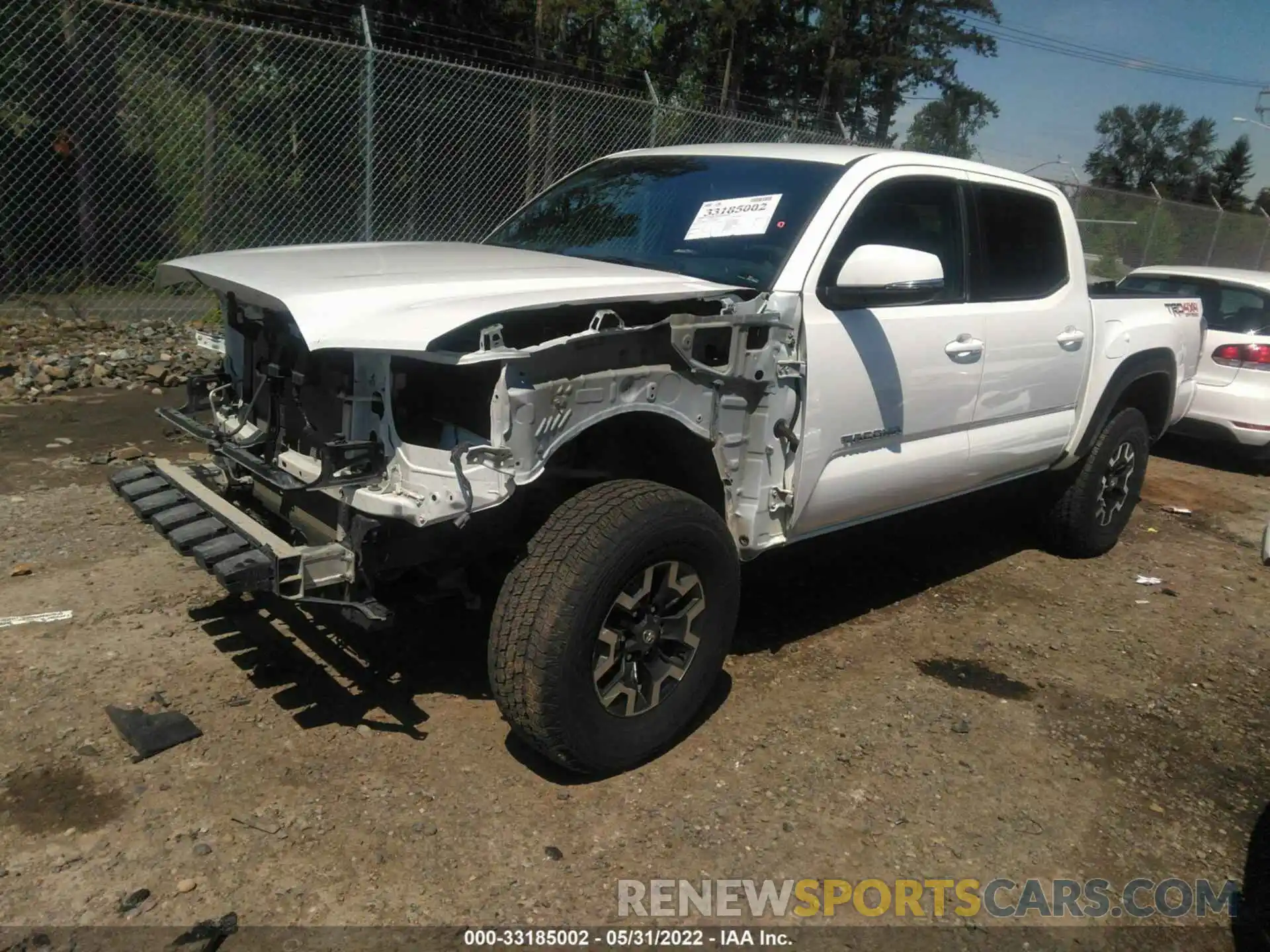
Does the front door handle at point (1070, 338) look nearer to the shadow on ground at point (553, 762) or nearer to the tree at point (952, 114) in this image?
the shadow on ground at point (553, 762)

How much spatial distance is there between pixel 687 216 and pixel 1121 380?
2.64 metres

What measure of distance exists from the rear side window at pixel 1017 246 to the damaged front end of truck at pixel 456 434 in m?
1.41

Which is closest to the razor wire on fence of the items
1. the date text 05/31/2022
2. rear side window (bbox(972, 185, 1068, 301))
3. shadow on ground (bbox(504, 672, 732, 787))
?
rear side window (bbox(972, 185, 1068, 301))

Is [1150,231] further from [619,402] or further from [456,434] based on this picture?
[456,434]

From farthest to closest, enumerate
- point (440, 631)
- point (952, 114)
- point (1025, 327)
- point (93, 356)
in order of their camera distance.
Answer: point (952, 114) < point (93, 356) < point (1025, 327) < point (440, 631)

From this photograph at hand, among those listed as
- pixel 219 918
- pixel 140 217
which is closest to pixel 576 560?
pixel 219 918

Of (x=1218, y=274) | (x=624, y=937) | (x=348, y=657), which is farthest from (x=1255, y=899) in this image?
(x=1218, y=274)

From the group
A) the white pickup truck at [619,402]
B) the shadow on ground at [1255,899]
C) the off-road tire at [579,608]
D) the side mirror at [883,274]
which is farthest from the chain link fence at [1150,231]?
the off-road tire at [579,608]

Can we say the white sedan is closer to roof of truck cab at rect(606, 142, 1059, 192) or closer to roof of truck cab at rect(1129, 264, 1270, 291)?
roof of truck cab at rect(1129, 264, 1270, 291)

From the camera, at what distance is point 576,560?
9.27 feet

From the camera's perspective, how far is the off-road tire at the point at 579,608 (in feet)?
9.18

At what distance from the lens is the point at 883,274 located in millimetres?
3414

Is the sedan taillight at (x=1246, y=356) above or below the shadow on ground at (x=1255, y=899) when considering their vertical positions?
above

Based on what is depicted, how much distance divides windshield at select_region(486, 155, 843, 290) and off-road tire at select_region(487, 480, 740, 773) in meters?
0.97
